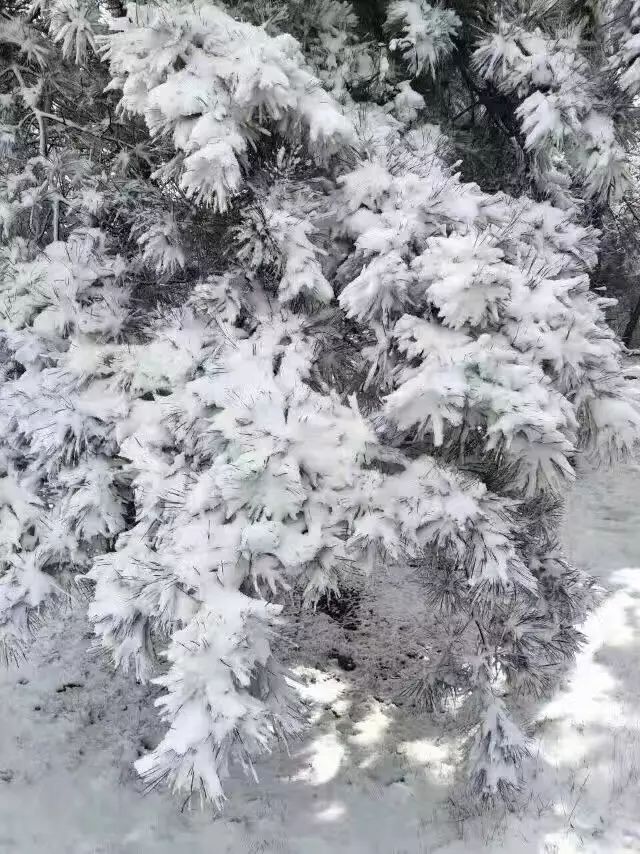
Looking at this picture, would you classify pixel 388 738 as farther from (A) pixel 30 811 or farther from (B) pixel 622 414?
(B) pixel 622 414

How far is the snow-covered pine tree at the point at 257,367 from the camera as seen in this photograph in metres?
2.86

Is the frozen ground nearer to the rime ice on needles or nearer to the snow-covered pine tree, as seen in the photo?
the snow-covered pine tree

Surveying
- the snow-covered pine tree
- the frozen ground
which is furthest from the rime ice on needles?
the frozen ground

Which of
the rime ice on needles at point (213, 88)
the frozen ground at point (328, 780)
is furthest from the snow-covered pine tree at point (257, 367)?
the frozen ground at point (328, 780)

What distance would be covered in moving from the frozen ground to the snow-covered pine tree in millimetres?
1928

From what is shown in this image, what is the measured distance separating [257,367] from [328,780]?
4066mm

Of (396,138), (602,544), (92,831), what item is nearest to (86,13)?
(396,138)

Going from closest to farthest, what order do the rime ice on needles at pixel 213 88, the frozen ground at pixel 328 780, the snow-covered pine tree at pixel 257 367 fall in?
the snow-covered pine tree at pixel 257 367 < the rime ice on needles at pixel 213 88 < the frozen ground at pixel 328 780

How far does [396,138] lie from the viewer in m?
4.03

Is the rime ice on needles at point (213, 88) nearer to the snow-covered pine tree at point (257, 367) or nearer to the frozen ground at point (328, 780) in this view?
the snow-covered pine tree at point (257, 367)

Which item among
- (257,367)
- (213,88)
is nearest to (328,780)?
(257,367)

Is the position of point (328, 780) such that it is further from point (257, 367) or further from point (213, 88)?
point (213, 88)

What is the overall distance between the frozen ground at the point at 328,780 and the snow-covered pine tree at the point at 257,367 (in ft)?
6.32

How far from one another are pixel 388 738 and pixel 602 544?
551cm
